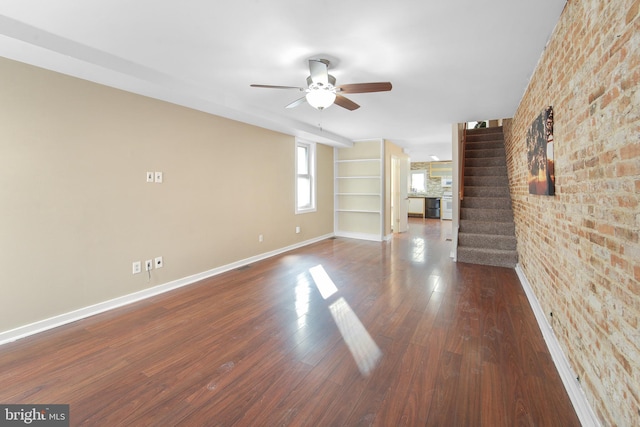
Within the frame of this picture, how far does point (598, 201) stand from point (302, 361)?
198cm

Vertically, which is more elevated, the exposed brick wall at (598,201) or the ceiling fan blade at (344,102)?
the ceiling fan blade at (344,102)

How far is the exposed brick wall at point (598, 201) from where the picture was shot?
110cm

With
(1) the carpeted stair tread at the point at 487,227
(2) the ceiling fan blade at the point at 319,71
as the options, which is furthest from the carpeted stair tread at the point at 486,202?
(2) the ceiling fan blade at the point at 319,71

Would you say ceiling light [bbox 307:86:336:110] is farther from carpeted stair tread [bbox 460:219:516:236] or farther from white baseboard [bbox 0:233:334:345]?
carpeted stair tread [bbox 460:219:516:236]

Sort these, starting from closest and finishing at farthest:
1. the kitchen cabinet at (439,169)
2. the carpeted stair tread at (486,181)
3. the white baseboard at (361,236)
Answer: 1. the carpeted stair tread at (486,181)
2. the white baseboard at (361,236)
3. the kitchen cabinet at (439,169)

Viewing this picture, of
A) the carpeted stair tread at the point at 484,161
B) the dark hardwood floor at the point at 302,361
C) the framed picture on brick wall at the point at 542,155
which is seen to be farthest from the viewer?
the carpeted stair tread at the point at 484,161

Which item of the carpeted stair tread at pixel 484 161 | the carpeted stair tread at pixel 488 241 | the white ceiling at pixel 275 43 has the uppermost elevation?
the white ceiling at pixel 275 43

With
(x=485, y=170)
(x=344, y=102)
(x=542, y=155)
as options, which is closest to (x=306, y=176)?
(x=344, y=102)

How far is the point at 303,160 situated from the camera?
242 inches

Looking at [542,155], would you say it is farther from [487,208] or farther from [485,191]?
[485,191]

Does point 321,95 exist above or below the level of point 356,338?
above

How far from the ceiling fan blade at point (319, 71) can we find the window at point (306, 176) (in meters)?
3.34

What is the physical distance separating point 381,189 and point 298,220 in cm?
210

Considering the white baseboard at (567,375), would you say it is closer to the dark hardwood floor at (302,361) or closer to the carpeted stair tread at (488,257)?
the dark hardwood floor at (302,361)
